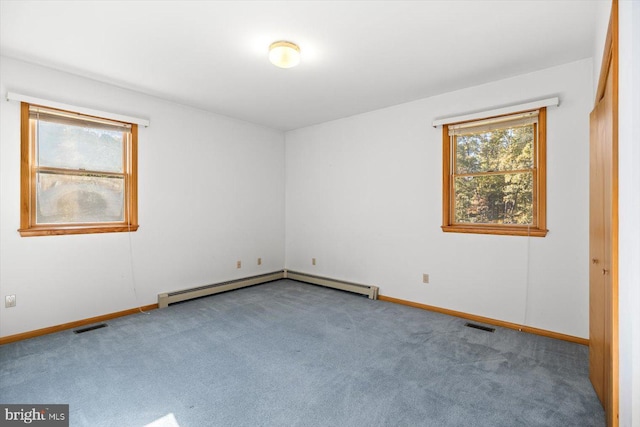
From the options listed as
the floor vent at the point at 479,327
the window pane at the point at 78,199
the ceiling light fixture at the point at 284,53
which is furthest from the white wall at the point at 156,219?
the floor vent at the point at 479,327

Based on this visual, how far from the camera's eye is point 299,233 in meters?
5.69

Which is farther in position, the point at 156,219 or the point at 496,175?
the point at 156,219

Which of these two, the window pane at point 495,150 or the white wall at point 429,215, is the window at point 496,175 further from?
the white wall at point 429,215

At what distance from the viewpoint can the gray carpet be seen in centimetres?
196

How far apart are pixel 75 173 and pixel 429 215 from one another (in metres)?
4.15

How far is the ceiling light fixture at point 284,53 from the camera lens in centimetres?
272

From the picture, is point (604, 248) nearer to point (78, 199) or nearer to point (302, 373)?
point (302, 373)

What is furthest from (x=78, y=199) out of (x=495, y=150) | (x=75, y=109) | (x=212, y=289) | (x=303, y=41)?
(x=495, y=150)

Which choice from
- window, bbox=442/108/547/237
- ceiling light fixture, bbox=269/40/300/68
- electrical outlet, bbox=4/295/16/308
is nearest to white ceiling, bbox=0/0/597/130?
ceiling light fixture, bbox=269/40/300/68

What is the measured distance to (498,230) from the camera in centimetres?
351

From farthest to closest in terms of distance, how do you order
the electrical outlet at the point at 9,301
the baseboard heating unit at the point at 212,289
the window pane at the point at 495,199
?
the baseboard heating unit at the point at 212,289, the window pane at the point at 495,199, the electrical outlet at the point at 9,301

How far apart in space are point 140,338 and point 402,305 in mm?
3084

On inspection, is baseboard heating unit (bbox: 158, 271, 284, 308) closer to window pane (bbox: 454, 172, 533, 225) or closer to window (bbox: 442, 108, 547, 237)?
window (bbox: 442, 108, 547, 237)
